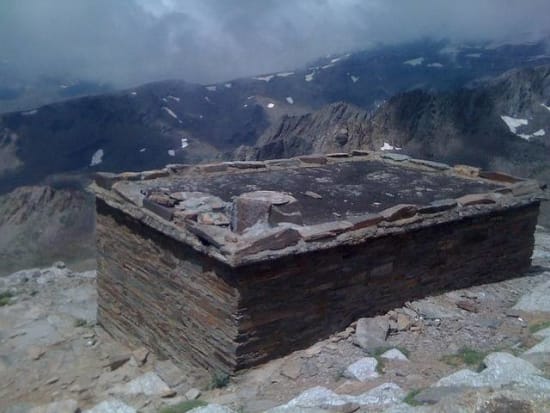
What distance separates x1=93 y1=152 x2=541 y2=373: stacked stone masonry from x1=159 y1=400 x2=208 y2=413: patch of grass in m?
0.66

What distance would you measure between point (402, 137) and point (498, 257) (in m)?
22.4

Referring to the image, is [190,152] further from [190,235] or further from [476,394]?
[476,394]

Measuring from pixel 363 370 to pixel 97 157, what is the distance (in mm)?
40756

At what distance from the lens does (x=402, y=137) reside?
104 ft

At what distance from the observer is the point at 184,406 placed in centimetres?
646

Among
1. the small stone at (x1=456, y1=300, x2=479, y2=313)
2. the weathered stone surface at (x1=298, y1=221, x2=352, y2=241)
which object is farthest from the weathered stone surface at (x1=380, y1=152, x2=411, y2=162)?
the weathered stone surface at (x1=298, y1=221, x2=352, y2=241)

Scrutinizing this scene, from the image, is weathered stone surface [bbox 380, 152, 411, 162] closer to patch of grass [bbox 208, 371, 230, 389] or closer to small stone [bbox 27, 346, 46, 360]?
patch of grass [bbox 208, 371, 230, 389]

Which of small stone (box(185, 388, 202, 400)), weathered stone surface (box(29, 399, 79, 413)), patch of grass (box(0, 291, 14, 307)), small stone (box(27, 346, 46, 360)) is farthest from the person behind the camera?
patch of grass (box(0, 291, 14, 307))

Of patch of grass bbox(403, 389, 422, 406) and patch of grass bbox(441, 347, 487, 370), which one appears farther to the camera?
patch of grass bbox(441, 347, 487, 370)

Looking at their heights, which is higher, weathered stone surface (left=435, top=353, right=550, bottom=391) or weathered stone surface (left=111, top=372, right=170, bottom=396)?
weathered stone surface (left=435, top=353, right=550, bottom=391)

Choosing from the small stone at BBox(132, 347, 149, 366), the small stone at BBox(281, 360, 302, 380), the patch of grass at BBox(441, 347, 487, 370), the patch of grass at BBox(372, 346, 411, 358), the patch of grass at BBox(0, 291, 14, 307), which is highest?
the patch of grass at BBox(441, 347, 487, 370)

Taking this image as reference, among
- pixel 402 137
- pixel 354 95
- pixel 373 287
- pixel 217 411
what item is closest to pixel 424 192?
pixel 373 287

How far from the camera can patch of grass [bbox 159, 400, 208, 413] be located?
6336 millimetres

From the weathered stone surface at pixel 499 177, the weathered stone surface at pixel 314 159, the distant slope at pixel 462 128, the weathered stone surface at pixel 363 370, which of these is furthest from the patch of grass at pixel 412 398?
the distant slope at pixel 462 128
